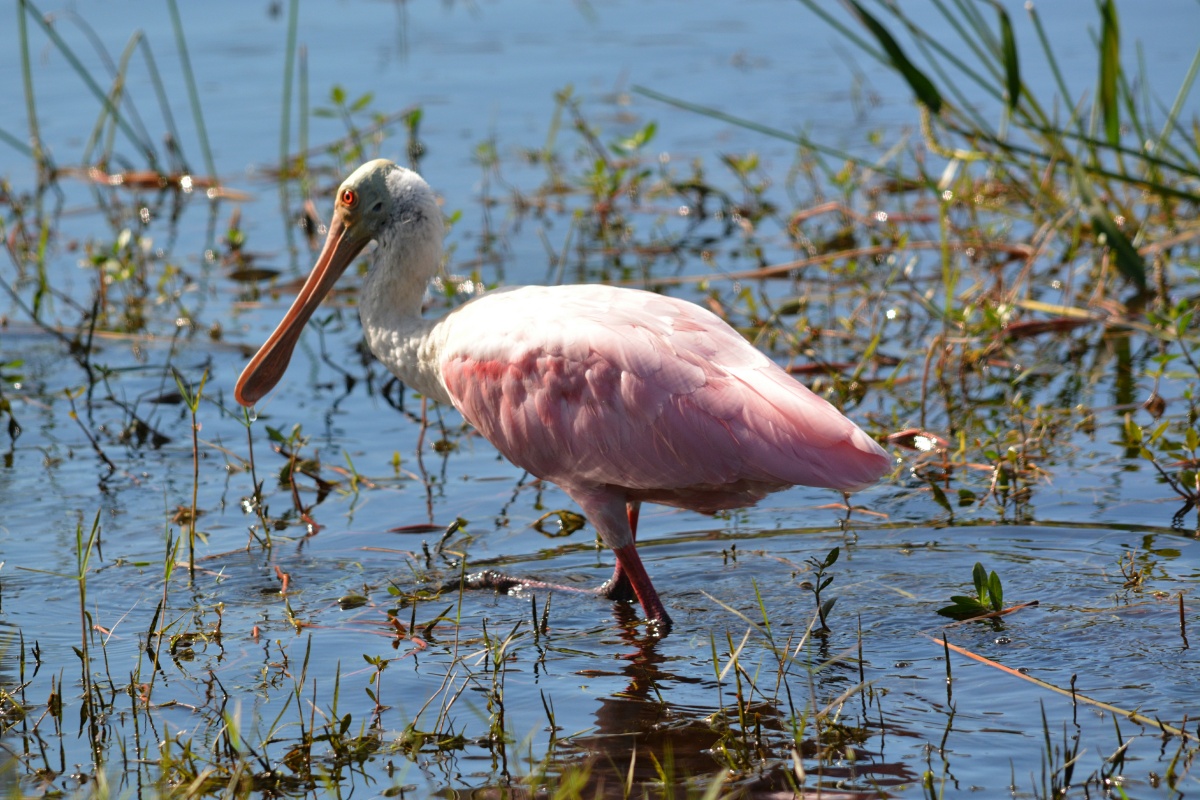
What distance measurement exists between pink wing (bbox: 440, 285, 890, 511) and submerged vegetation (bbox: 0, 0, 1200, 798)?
339mm

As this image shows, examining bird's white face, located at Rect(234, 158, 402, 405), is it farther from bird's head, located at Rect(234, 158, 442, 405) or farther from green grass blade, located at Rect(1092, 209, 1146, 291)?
green grass blade, located at Rect(1092, 209, 1146, 291)

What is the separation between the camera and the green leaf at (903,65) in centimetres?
672

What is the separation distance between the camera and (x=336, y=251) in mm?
6277

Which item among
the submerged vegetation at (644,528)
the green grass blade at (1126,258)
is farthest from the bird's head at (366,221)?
the green grass blade at (1126,258)

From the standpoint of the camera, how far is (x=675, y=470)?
5168 mm

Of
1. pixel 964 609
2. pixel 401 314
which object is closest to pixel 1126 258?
pixel 964 609

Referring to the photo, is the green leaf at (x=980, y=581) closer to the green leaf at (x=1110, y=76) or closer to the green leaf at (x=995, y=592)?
the green leaf at (x=995, y=592)

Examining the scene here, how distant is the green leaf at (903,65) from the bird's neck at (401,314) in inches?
80.4

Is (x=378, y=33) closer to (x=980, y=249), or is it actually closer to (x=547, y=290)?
(x=980, y=249)

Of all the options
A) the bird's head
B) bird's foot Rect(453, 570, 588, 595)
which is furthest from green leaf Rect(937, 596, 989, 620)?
the bird's head

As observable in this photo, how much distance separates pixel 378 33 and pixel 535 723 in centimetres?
1101

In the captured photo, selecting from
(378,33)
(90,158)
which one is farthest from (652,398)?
(378,33)

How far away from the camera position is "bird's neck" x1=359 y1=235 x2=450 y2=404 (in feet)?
18.9

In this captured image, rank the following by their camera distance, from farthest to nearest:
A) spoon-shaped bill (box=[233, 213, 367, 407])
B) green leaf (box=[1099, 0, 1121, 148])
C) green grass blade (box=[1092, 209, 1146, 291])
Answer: green grass blade (box=[1092, 209, 1146, 291]) → green leaf (box=[1099, 0, 1121, 148]) → spoon-shaped bill (box=[233, 213, 367, 407])
